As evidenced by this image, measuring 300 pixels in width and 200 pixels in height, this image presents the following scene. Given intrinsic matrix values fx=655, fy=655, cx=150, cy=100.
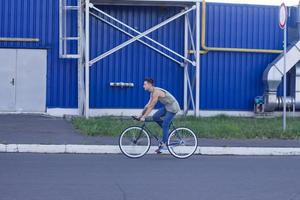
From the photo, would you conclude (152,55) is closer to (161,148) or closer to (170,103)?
(161,148)

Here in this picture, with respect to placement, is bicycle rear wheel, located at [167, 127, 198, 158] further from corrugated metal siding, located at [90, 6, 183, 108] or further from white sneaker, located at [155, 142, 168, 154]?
corrugated metal siding, located at [90, 6, 183, 108]

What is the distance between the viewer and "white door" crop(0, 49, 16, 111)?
22078 millimetres

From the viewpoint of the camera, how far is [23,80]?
2223 cm

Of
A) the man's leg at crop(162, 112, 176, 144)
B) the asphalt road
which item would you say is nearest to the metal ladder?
the asphalt road

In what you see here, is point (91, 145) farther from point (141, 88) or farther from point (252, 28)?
point (252, 28)

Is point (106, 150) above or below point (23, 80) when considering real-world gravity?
below

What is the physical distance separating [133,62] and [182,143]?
9.04 m

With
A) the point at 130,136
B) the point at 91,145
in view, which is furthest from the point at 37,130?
the point at 130,136

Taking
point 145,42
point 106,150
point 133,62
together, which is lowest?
point 106,150

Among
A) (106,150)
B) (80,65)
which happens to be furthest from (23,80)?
(106,150)

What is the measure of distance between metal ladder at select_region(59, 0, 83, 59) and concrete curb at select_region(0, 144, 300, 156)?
708 cm

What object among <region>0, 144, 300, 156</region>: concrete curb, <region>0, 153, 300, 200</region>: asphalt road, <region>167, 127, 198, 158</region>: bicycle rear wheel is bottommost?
<region>0, 153, 300, 200</region>: asphalt road

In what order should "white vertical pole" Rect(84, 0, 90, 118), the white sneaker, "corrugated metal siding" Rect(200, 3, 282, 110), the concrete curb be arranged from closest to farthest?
the white sneaker, the concrete curb, "white vertical pole" Rect(84, 0, 90, 118), "corrugated metal siding" Rect(200, 3, 282, 110)

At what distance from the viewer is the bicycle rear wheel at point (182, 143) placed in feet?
46.7
